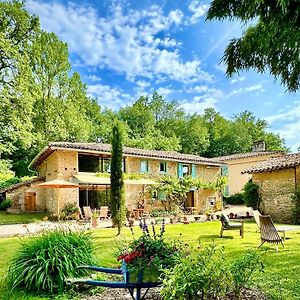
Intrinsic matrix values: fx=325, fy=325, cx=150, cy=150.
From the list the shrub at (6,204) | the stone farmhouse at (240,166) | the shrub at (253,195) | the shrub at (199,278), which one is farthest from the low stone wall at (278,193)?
the shrub at (6,204)

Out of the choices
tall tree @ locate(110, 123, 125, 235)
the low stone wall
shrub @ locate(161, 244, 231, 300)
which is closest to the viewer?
shrub @ locate(161, 244, 231, 300)

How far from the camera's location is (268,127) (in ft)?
212

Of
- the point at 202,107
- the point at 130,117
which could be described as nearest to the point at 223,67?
the point at 130,117

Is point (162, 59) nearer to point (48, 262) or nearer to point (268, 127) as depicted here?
point (48, 262)

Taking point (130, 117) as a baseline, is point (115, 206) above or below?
below

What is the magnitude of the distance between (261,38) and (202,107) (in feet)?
196

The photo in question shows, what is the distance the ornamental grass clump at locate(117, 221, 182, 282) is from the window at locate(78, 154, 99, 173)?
24.7 m

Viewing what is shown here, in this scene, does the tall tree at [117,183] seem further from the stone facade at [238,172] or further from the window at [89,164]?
the stone facade at [238,172]

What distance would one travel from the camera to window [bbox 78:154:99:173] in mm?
29703

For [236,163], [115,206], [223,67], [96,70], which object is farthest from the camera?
[236,163]

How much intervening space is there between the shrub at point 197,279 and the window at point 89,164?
25.7 metres

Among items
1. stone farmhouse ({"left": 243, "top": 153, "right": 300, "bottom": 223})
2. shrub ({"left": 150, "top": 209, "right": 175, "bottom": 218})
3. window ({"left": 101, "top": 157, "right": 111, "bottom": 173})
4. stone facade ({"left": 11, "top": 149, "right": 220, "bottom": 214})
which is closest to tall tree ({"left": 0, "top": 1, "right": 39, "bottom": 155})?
stone facade ({"left": 11, "top": 149, "right": 220, "bottom": 214})

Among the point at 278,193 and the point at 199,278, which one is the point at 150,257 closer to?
the point at 199,278

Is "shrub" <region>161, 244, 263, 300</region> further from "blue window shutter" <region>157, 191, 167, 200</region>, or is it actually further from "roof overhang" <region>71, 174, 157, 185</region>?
"blue window shutter" <region>157, 191, 167, 200</region>
